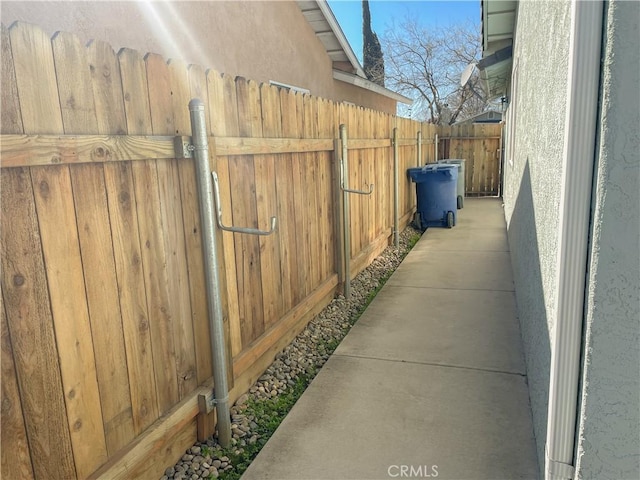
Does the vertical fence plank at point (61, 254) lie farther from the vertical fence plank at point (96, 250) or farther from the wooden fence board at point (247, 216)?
the wooden fence board at point (247, 216)

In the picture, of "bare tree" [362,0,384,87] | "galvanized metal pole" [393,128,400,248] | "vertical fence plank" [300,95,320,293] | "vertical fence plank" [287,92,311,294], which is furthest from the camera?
"bare tree" [362,0,384,87]

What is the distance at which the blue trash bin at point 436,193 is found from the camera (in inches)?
319

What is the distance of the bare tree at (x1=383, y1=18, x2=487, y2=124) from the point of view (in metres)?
27.5

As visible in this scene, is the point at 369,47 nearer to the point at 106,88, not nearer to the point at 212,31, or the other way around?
the point at 212,31

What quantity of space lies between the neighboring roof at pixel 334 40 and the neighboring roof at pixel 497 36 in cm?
283

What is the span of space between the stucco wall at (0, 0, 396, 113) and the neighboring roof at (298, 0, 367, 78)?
0.52ft

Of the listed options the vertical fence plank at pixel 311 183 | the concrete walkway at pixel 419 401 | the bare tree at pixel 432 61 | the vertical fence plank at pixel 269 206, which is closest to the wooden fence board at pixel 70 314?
the concrete walkway at pixel 419 401

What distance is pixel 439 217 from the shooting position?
27.5 feet

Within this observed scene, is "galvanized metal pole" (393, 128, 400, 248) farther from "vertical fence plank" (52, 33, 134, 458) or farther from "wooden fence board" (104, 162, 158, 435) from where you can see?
"vertical fence plank" (52, 33, 134, 458)

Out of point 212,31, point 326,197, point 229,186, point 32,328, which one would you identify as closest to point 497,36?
point 212,31

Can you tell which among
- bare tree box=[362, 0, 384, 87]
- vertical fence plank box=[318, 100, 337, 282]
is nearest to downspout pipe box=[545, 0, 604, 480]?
vertical fence plank box=[318, 100, 337, 282]

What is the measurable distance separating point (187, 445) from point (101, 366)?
827 millimetres

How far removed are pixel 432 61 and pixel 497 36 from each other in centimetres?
2030

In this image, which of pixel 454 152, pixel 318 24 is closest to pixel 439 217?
pixel 318 24
